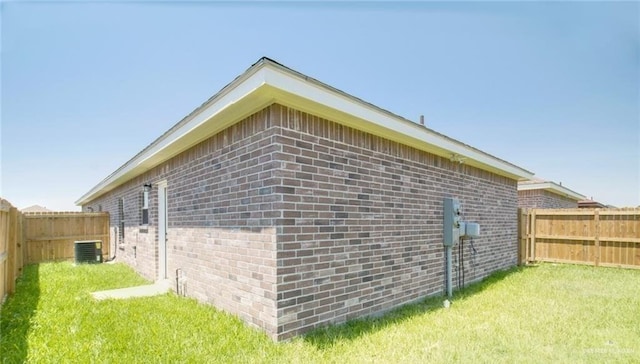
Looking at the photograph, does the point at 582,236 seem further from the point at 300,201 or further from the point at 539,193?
the point at 300,201

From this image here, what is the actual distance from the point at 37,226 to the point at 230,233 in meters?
11.3

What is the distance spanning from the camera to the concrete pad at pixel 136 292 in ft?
18.9

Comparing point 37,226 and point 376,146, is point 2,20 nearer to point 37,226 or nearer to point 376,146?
point 376,146

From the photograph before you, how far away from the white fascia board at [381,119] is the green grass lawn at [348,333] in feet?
8.72

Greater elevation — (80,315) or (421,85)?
(421,85)

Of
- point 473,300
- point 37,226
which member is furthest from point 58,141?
point 473,300

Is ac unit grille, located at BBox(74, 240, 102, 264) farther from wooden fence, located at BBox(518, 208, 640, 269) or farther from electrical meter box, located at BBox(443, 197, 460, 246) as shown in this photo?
wooden fence, located at BBox(518, 208, 640, 269)

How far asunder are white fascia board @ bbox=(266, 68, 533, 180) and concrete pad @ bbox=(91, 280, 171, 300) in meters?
4.82

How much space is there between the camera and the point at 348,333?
150 inches

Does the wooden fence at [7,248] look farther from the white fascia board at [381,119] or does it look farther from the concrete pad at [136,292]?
the white fascia board at [381,119]

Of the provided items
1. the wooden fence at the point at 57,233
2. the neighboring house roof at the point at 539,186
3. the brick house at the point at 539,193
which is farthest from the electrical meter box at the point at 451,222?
the wooden fence at the point at 57,233

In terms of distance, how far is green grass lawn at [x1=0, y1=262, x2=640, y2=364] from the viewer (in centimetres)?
322

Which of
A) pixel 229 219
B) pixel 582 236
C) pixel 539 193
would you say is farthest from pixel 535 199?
pixel 229 219

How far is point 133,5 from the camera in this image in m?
4.32
